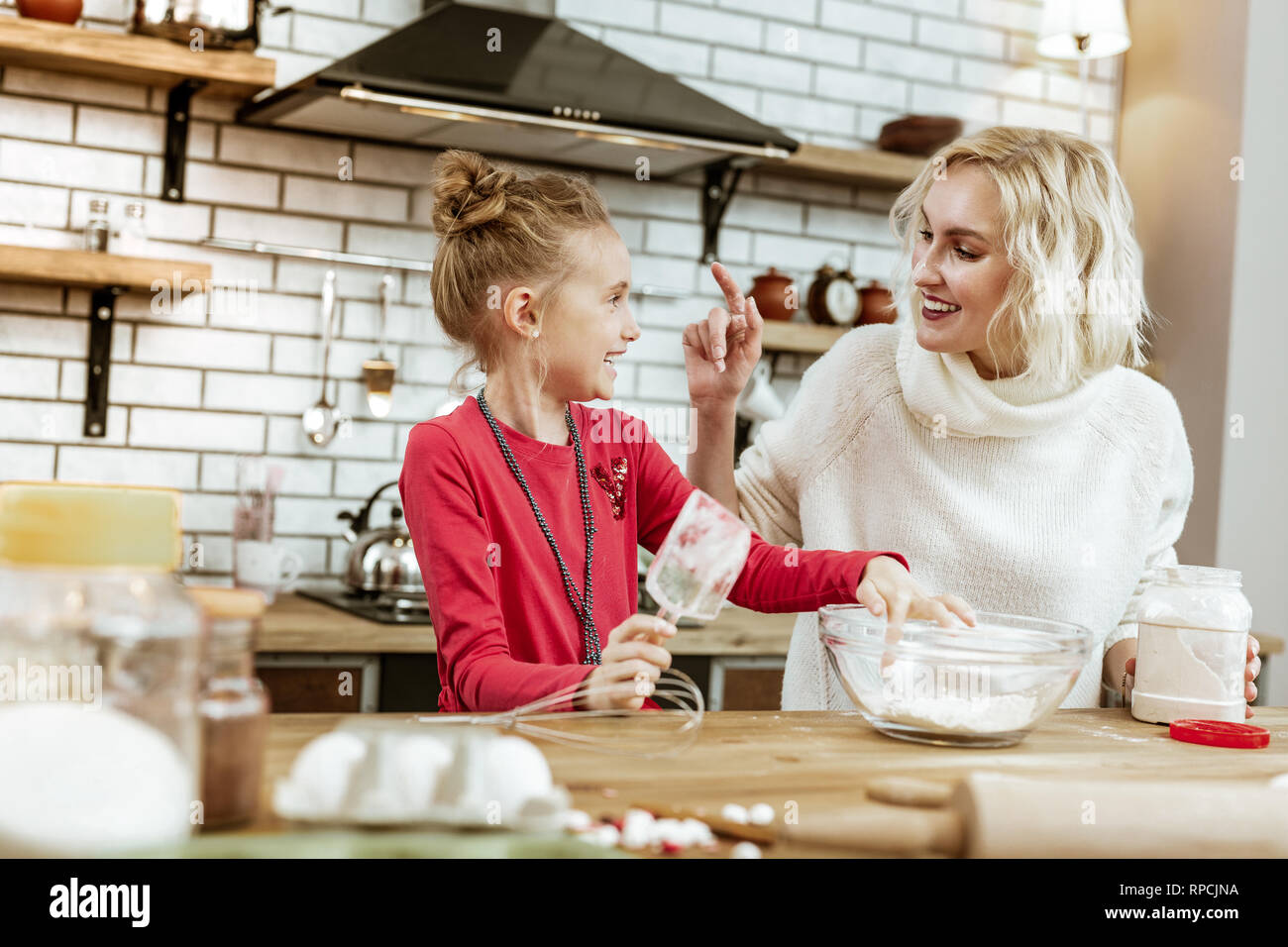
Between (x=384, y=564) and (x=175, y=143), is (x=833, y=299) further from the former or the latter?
(x=175, y=143)

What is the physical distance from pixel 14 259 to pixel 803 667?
190 centimetres

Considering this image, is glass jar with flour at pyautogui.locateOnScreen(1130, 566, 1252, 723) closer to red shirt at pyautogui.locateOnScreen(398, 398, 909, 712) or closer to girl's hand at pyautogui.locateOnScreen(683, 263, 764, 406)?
red shirt at pyautogui.locateOnScreen(398, 398, 909, 712)

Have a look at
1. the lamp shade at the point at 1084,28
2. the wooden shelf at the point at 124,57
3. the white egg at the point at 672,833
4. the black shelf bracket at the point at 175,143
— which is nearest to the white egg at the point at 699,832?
the white egg at the point at 672,833

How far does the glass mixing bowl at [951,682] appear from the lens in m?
1.14

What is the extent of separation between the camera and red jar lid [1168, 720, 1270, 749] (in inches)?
48.8

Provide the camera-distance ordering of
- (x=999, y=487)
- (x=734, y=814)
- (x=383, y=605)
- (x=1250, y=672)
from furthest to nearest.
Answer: (x=383, y=605)
(x=999, y=487)
(x=1250, y=672)
(x=734, y=814)

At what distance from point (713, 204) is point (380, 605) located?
1541mm

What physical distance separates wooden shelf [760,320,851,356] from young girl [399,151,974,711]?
166 centimetres

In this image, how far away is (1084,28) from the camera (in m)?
3.75

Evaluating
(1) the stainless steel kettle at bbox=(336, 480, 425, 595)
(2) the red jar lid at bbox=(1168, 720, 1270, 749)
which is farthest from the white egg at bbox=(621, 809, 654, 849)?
(1) the stainless steel kettle at bbox=(336, 480, 425, 595)

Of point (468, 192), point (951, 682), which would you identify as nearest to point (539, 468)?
point (468, 192)

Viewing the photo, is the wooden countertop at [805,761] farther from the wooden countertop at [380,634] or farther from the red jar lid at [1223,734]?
the wooden countertop at [380,634]

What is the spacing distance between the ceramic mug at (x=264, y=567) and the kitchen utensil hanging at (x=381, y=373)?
0.44 m
